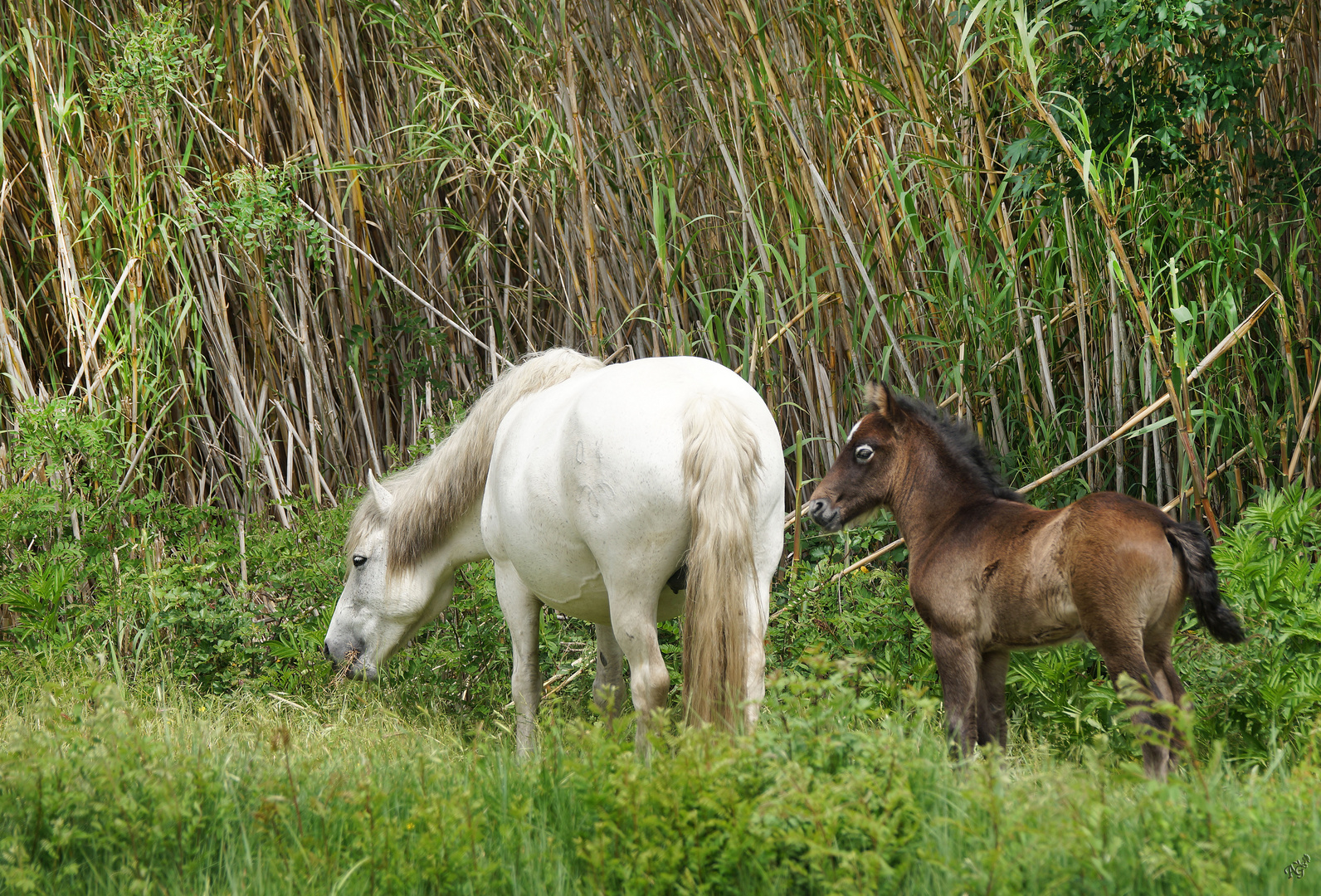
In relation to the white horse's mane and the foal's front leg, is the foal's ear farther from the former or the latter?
the white horse's mane

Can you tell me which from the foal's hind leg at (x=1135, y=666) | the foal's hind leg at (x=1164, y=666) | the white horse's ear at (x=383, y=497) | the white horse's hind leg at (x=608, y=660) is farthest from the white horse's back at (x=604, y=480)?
the foal's hind leg at (x=1164, y=666)

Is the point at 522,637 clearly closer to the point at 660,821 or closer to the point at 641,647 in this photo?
the point at 641,647

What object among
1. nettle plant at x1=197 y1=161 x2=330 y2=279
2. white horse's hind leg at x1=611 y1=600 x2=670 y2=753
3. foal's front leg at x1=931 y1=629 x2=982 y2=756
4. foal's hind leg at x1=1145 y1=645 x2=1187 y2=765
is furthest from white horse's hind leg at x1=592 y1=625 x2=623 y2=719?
nettle plant at x1=197 y1=161 x2=330 y2=279

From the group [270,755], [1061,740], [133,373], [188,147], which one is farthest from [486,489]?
[188,147]

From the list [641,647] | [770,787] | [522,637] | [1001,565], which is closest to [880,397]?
[1001,565]

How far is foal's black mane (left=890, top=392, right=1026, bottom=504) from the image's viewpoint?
3.29 metres

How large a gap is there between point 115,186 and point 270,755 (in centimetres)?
330

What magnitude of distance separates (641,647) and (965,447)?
1271 mm

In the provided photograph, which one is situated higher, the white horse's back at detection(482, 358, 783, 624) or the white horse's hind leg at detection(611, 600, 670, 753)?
the white horse's back at detection(482, 358, 783, 624)

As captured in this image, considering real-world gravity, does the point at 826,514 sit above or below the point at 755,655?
above

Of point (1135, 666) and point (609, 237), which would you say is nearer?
point (1135, 666)

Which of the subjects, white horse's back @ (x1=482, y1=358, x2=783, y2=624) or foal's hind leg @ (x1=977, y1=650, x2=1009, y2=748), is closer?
white horse's back @ (x1=482, y1=358, x2=783, y2=624)

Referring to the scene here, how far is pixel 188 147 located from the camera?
4895 mm

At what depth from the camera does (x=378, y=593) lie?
3867 millimetres
